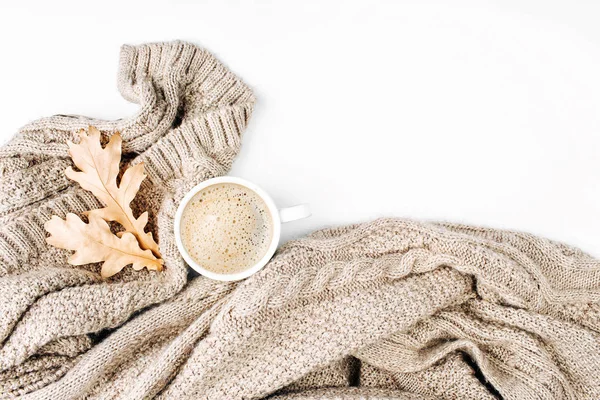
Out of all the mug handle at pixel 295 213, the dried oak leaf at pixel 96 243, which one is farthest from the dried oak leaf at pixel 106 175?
the mug handle at pixel 295 213

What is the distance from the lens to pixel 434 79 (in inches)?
33.8

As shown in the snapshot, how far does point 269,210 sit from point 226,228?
7 centimetres

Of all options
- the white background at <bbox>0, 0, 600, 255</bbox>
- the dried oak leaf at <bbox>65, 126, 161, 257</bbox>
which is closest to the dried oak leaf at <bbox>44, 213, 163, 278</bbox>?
the dried oak leaf at <bbox>65, 126, 161, 257</bbox>

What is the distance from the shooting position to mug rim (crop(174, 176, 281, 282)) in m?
0.75

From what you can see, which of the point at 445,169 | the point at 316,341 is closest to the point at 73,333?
the point at 316,341

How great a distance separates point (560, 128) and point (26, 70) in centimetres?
87

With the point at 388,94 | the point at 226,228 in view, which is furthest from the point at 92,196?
the point at 388,94

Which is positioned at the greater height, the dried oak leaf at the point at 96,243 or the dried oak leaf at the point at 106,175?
the dried oak leaf at the point at 106,175

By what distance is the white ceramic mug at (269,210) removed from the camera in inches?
29.4

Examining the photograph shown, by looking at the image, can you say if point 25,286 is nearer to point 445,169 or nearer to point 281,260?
point 281,260

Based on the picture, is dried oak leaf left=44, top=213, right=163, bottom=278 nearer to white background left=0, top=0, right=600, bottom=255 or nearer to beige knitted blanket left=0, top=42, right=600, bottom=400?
beige knitted blanket left=0, top=42, right=600, bottom=400

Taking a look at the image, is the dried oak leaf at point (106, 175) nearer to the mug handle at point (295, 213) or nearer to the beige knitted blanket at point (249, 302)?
the beige knitted blanket at point (249, 302)

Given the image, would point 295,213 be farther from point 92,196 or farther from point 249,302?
point 92,196

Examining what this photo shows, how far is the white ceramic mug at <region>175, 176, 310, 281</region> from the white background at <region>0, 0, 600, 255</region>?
0.31 feet
